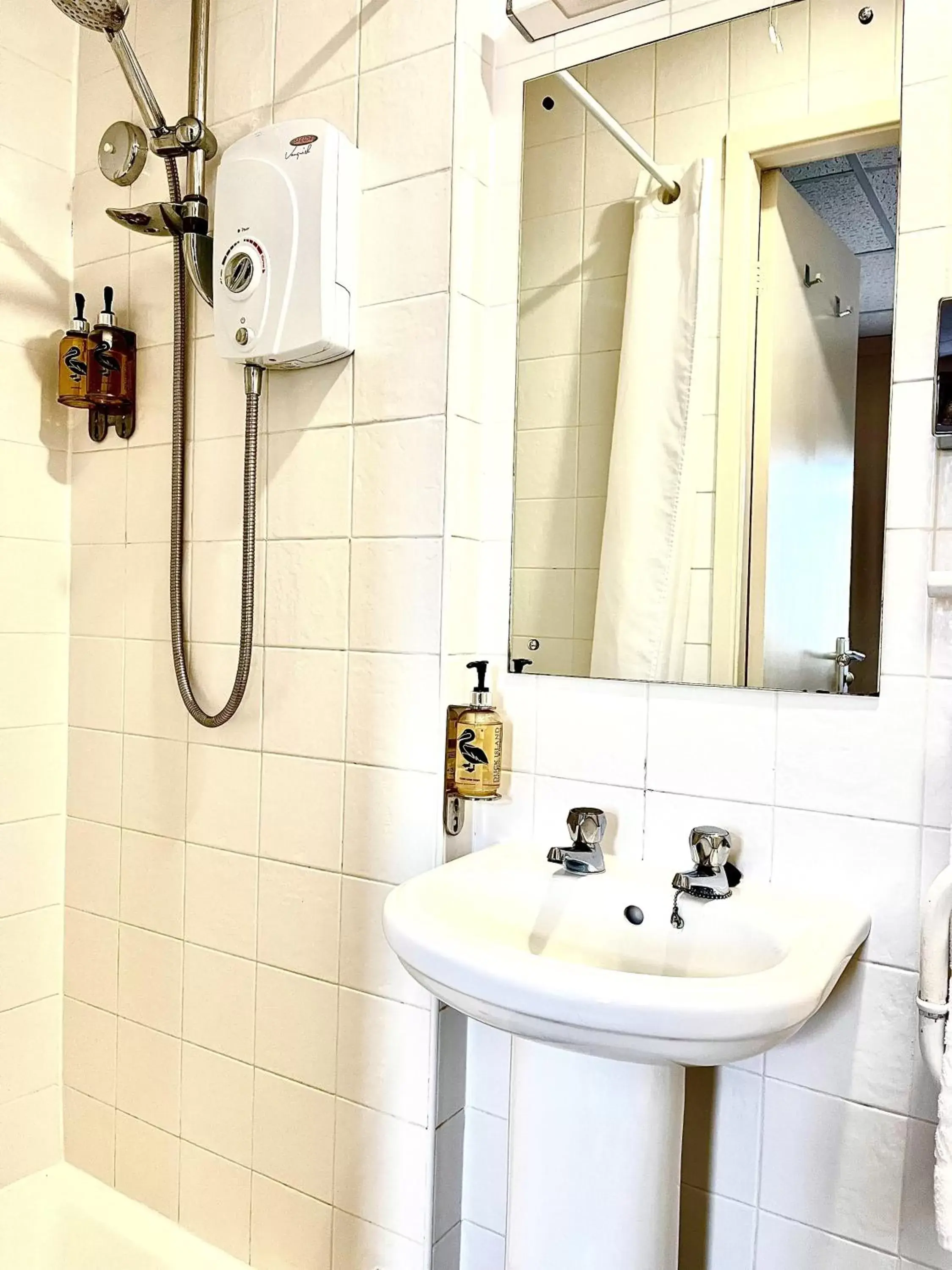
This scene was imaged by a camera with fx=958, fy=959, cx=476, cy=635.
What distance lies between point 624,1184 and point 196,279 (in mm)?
1349

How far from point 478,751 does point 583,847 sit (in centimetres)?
19

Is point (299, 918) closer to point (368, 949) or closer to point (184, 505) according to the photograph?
point (368, 949)

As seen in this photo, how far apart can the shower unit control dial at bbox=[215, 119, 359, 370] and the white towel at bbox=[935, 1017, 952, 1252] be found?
44.7 inches

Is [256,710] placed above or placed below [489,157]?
below

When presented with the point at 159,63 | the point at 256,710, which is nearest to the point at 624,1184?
the point at 256,710

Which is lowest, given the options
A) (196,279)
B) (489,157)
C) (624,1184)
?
(624,1184)

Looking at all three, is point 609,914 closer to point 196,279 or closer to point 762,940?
point 762,940

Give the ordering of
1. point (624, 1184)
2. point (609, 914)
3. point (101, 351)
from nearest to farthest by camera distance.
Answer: point (624, 1184) < point (609, 914) < point (101, 351)

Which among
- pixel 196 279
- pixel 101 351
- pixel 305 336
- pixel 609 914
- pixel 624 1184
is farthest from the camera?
pixel 101 351

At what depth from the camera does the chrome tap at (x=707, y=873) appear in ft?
3.65

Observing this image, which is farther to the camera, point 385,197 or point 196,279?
point 196,279

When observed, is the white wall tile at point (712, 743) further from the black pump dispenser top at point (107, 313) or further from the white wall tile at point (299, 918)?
the black pump dispenser top at point (107, 313)

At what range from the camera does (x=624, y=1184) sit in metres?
1.05

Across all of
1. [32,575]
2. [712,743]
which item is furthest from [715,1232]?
[32,575]
